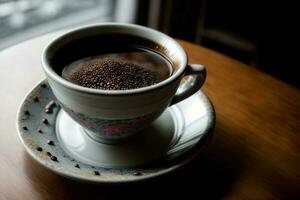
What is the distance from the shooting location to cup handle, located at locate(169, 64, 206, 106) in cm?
51

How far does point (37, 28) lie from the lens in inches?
57.8

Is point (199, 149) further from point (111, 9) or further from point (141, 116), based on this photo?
point (111, 9)

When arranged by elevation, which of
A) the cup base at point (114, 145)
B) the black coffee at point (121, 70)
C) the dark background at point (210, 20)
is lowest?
the dark background at point (210, 20)

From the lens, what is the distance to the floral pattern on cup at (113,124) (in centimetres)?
45

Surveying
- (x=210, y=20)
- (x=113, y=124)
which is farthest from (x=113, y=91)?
(x=210, y=20)

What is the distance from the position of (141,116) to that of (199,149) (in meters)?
0.08

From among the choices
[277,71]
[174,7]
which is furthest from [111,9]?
[277,71]

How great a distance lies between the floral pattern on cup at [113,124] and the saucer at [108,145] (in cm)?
Answer: 3

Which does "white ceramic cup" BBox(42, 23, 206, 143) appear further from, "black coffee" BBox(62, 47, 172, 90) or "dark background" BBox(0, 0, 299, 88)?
"dark background" BBox(0, 0, 299, 88)

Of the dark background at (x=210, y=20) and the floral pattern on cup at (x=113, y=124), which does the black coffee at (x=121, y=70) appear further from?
the dark background at (x=210, y=20)

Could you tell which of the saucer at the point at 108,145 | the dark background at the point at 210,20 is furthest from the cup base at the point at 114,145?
the dark background at the point at 210,20

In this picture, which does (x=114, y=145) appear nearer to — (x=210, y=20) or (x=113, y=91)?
(x=113, y=91)

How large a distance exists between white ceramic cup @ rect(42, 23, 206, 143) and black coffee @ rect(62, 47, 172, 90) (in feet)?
0.04

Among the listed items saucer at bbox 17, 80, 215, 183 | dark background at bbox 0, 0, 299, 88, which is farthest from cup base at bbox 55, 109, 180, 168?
dark background at bbox 0, 0, 299, 88
